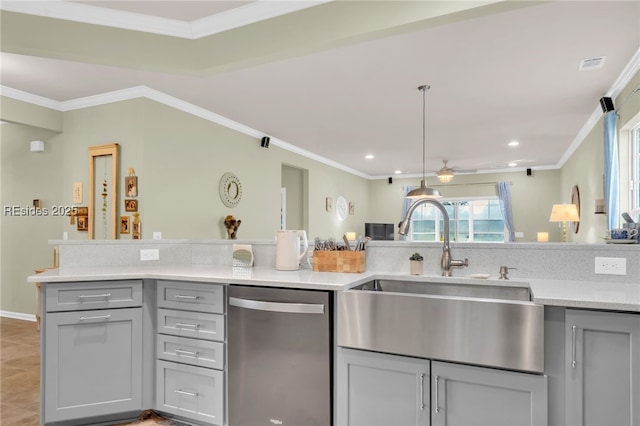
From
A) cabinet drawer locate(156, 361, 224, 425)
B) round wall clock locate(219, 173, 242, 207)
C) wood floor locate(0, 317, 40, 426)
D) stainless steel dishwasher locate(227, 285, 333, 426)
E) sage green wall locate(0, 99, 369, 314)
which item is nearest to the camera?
stainless steel dishwasher locate(227, 285, 333, 426)

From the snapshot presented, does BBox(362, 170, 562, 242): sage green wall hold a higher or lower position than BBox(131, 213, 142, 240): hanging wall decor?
higher

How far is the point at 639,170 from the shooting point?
3611mm

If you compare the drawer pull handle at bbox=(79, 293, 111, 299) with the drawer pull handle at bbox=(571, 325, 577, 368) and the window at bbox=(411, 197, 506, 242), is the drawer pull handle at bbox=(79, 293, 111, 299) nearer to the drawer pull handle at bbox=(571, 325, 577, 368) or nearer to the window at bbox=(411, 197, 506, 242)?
the drawer pull handle at bbox=(571, 325, 577, 368)

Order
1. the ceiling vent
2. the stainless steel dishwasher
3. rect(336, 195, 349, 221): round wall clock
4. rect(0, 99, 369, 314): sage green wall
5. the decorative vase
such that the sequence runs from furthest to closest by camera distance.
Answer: rect(336, 195, 349, 221): round wall clock → rect(0, 99, 369, 314): sage green wall → the ceiling vent → the decorative vase → the stainless steel dishwasher

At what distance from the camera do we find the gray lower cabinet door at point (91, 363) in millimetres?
2201

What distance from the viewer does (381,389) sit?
179 centimetres

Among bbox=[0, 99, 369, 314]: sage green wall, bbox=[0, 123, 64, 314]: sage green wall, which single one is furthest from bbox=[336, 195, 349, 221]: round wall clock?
bbox=[0, 123, 64, 314]: sage green wall

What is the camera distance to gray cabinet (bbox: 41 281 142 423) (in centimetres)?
220

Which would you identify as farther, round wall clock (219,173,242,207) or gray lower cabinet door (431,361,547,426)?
round wall clock (219,173,242,207)

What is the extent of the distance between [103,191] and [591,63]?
15.2 ft

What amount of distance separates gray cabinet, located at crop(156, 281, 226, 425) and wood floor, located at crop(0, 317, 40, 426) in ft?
2.90

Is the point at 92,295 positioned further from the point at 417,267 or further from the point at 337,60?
the point at 337,60

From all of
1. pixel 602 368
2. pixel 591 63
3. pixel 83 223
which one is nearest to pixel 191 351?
pixel 602 368

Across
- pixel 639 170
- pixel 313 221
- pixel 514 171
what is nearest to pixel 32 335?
pixel 313 221
